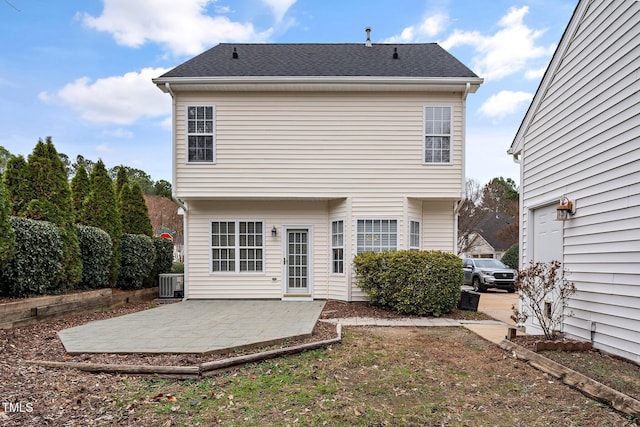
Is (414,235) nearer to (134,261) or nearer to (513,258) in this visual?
(134,261)

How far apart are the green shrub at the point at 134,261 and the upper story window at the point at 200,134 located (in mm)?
2801

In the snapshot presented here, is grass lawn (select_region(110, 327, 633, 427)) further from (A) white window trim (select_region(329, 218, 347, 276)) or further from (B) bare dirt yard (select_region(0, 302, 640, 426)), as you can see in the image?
(A) white window trim (select_region(329, 218, 347, 276))

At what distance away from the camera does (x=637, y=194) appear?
14.5 feet

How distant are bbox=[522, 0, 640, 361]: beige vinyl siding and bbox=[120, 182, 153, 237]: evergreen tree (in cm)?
1102

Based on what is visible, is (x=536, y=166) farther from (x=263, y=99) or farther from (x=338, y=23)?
(x=338, y=23)

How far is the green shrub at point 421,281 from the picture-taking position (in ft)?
27.1

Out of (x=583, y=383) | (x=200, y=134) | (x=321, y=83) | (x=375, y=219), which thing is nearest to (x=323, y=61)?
(x=321, y=83)

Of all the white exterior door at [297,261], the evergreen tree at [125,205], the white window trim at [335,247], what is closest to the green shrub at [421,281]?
the white window trim at [335,247]

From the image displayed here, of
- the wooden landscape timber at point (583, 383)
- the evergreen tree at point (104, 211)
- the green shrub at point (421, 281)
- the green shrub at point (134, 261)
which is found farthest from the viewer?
the green shrub at point (134, 261)

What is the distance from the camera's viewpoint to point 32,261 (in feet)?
21.9

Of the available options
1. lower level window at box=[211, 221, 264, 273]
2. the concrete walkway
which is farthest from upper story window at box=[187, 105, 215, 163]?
the concrete walkway

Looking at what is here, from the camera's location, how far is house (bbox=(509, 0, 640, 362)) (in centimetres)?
455

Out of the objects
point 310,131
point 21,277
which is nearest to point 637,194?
point 310,131

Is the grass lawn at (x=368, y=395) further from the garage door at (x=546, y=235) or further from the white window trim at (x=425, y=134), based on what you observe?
the white window trim at (x=425, y=134)
